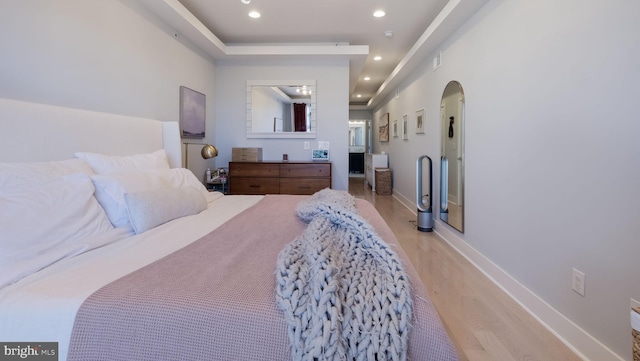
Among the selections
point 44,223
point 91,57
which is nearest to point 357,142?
point 91,57

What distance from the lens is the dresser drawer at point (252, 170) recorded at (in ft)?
12.9

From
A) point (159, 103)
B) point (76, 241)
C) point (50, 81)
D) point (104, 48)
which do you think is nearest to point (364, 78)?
point (159, 103)

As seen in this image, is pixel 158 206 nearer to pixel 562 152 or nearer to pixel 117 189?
pixel 117 189

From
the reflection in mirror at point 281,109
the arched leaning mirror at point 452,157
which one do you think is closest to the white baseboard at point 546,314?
the arched leaning mirror at point 452,157

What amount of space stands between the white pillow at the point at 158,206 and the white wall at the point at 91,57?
0.92 m

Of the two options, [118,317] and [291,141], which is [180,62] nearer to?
[291,141]

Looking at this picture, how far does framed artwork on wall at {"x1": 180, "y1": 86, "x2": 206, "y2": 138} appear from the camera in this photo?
11.3 feet

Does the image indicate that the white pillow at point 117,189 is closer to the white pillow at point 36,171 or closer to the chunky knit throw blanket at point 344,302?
the white pillow at point 36,171

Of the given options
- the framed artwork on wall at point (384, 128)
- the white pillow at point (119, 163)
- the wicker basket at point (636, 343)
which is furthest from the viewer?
the framed artwork on wall at point (384, 128)

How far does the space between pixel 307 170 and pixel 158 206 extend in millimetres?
2382

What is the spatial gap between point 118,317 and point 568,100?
225cm

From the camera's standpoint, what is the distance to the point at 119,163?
200 cm

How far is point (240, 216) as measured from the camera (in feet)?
6.18

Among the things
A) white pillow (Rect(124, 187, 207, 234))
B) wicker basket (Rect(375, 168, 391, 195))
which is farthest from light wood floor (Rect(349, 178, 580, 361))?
wicker basket (Rect(375, 168, 391, 195))
